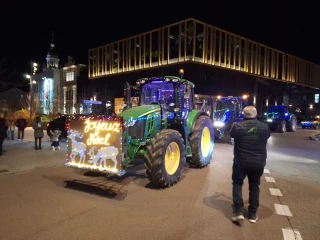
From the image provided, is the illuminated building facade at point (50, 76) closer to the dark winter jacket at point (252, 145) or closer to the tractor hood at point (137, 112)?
the tractor hood at point (137, 112)

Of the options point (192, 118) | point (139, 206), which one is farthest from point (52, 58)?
point (139, 206)

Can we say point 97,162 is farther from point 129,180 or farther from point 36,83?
point 36,83

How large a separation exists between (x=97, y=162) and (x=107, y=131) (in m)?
0.79

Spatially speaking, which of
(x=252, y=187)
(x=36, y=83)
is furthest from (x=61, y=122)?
(x=36, y=83)

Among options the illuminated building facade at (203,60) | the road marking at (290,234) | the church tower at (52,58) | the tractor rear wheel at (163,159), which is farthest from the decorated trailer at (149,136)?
the church tower at (52,58)

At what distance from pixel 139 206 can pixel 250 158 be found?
241 centimetres

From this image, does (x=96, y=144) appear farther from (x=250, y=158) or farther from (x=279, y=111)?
(x=279, y=111)

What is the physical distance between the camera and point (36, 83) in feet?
210

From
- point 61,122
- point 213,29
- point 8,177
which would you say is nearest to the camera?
point 8,177

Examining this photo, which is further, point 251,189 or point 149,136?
point 149,136

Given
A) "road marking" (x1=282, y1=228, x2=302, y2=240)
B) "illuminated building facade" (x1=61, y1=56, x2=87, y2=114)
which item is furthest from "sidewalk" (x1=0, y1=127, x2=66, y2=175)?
"illuminated building facade" (x1=61, y1=56, x2=87, y2=114)

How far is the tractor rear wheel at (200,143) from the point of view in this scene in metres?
8.50

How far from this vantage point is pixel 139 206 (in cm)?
548

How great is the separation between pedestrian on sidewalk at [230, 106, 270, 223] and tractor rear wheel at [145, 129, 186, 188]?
2045mm
